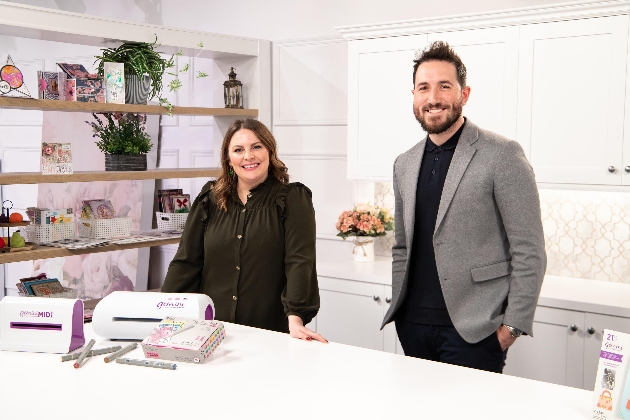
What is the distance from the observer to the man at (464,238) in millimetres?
2607

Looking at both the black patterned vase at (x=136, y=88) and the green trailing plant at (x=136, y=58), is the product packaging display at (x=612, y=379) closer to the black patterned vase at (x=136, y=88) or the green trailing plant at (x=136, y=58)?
the green trailing plant at (x=136, y=58)

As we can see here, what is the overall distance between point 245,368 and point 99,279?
404cm

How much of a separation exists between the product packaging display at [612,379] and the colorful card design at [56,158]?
3071mm

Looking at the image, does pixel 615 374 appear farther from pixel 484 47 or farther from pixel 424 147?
pixel 484 47

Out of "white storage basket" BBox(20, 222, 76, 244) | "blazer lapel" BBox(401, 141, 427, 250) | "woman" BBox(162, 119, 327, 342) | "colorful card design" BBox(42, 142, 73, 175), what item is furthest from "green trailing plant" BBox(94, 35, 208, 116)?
"blazer lapel" BBox(401, 141, 427, 250)

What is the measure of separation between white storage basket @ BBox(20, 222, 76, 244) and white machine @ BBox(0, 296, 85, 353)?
169cm

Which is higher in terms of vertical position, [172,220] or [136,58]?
[136,58]

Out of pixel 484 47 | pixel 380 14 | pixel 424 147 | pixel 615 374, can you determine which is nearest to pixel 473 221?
pixel 424 147

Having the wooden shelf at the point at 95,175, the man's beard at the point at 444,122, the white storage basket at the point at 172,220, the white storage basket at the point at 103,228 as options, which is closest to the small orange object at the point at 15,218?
the wooden shelf at the point at 95,175

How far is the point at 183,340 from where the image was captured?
2285 millimetres

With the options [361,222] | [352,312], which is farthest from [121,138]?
[352,312]

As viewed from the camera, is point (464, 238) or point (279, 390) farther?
point (464, 238)

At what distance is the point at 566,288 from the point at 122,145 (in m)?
2.64

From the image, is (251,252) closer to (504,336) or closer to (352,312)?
(504,336)
